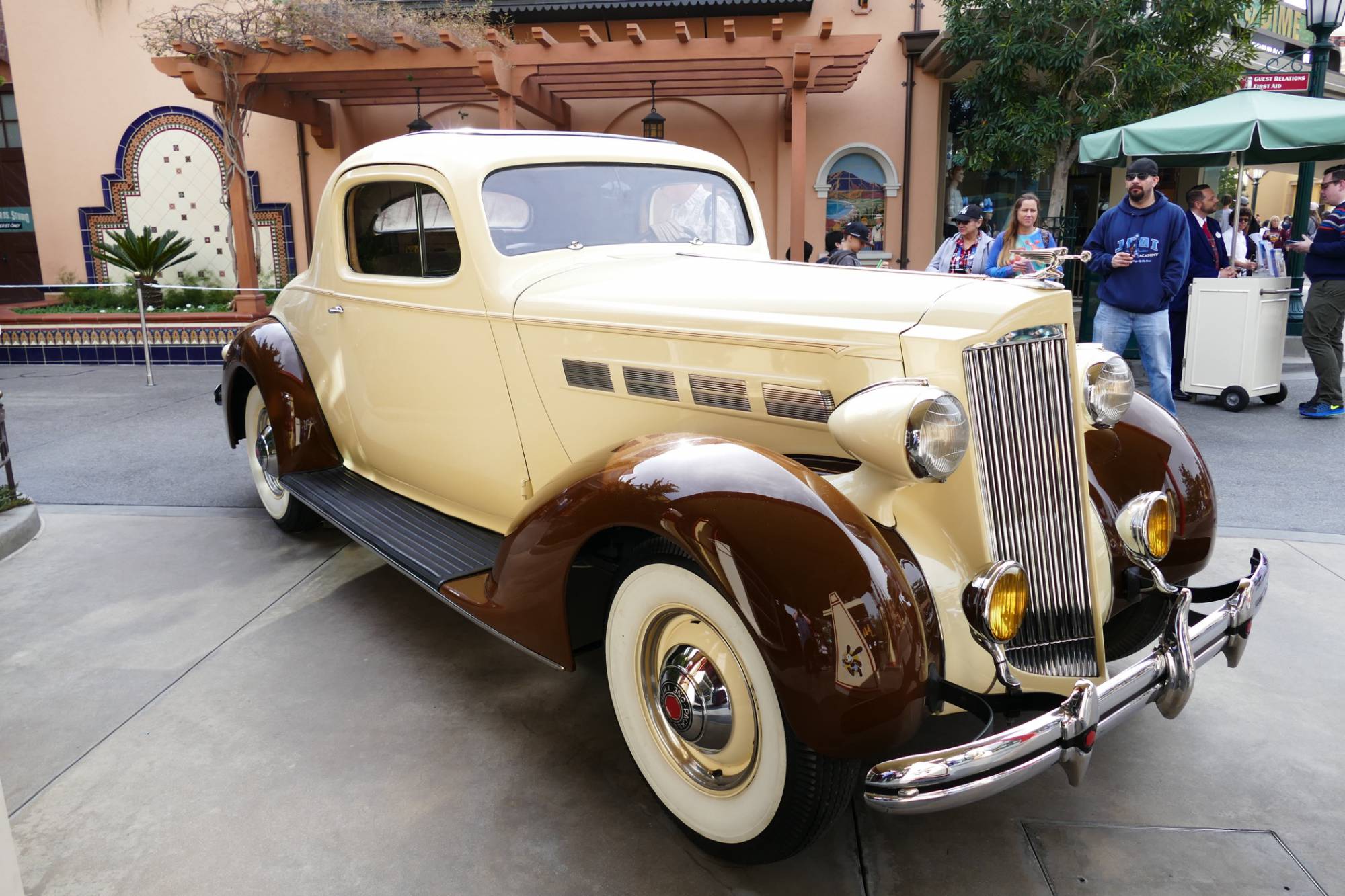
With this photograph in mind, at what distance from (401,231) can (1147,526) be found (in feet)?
8.88

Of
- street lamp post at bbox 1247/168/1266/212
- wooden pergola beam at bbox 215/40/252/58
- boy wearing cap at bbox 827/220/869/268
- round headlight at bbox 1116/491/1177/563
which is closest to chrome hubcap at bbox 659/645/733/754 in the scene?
round headlight at bbox 1116/491/1177/563

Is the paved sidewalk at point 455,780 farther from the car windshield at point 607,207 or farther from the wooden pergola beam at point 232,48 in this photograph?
the wooden pergola beam at point 232,48

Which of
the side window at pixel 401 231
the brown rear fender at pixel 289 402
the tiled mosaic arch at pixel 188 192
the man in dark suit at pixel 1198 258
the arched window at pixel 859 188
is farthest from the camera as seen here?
the tiled mosaic arch at pixel 188 192

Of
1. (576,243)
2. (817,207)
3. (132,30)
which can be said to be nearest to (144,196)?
(132,30)

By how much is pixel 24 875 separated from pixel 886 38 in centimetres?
1260

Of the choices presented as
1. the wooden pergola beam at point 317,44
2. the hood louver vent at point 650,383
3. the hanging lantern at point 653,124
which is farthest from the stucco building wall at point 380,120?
the hood louver vent at point 650,383

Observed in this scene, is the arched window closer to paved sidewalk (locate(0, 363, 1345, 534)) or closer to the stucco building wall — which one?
the stucco building wall

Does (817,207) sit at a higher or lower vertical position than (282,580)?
higher

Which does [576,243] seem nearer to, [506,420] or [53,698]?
[506,420]

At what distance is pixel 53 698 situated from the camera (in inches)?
112

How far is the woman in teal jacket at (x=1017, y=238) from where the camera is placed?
227 inches

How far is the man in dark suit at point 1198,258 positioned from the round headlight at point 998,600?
6.22 m

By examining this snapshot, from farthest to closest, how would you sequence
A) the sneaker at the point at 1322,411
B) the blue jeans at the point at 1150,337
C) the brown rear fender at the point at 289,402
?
the sneaker at the point at 1322,411 < the blue jeans at the point at 1150,337 < the brown rear fender at the point at 289,402

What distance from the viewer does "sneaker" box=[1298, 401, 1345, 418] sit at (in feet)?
21.2
